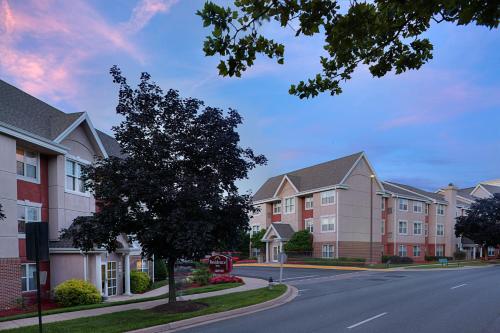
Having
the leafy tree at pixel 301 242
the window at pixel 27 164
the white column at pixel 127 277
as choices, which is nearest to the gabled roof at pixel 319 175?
the leafy tree at pixel 301 242

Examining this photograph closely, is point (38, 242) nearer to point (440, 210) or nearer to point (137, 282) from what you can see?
point (137, 282)

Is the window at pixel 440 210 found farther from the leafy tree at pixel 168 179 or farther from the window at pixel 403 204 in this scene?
the leafy tree at pixel 168 179

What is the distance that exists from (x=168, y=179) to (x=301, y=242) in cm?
4057

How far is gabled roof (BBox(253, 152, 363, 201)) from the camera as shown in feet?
171

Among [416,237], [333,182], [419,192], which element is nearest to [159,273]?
[333,182]

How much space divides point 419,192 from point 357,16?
204 feet

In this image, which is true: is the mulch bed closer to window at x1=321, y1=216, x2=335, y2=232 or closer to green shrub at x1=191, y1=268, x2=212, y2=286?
green shrub at x1=191, y1=268, x2=212, y2=286

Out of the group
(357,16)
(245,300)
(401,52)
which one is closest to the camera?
(357,16)

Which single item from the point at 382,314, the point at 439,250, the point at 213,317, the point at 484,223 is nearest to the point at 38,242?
the point at 213,317

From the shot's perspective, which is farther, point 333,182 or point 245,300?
point 333,182

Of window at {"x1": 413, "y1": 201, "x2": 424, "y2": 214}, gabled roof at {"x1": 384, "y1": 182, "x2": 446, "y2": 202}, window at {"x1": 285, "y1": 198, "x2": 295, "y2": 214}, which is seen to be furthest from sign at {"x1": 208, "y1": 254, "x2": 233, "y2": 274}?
window at {"x1": 413, "y1": 201, "x2": 424, "y2": 214}

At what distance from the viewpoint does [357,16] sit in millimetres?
5898

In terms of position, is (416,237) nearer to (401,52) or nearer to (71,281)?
(71,281)

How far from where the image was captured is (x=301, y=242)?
53500mm
